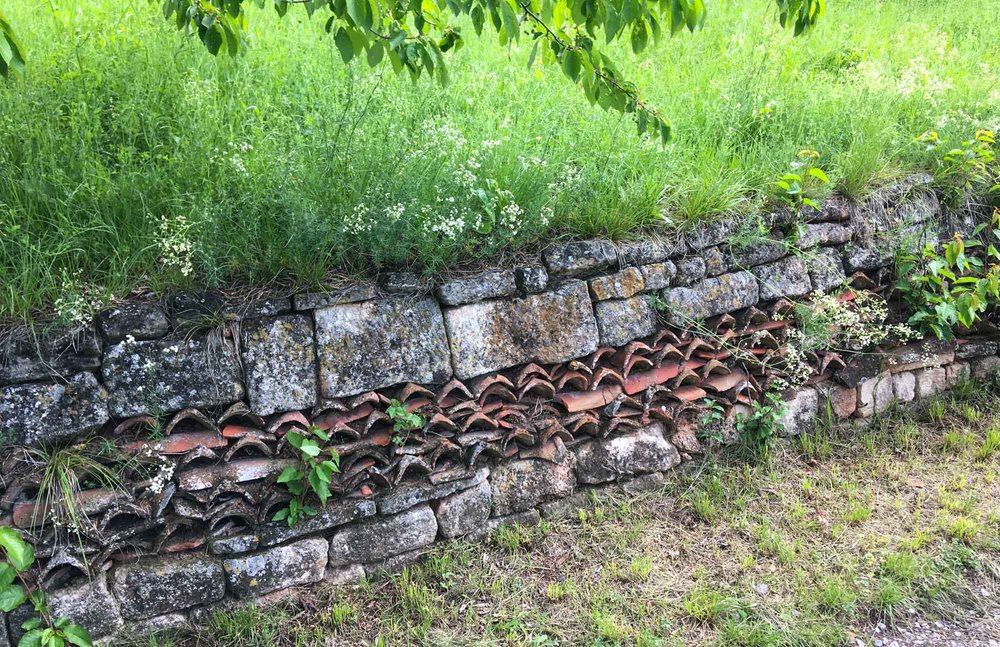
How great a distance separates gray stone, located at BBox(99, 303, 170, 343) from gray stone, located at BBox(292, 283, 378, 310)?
576mm

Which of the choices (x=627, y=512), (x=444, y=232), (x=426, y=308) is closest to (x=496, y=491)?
(x=627, y=512)

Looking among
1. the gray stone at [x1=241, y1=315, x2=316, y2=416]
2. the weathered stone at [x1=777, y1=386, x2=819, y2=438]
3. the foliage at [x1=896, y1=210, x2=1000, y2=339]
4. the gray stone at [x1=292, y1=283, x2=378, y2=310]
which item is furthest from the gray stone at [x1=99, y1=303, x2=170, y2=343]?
the foliage at [x1=896, y1=210, x2=1000, y2=339]

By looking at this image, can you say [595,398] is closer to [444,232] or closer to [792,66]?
[444,232]

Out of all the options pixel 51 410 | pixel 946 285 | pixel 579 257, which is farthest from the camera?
pixel 946 285

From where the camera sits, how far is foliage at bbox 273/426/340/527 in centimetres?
338

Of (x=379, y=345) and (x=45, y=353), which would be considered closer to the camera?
(x=45, y=353)

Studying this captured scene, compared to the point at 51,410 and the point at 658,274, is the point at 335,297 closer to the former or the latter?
the point at 51,410

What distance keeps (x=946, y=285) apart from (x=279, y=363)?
406cm

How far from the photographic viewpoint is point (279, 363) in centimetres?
341

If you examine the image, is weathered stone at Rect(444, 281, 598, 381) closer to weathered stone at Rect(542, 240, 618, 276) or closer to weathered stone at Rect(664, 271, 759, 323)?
weathered stone at Rect(542, 240, 618, 276)

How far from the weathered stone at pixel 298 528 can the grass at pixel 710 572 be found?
0.30 m

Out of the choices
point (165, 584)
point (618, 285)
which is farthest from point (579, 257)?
point (165, 584)

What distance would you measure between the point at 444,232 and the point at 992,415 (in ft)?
12.2

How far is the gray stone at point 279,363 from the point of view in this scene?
3.38 m
